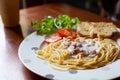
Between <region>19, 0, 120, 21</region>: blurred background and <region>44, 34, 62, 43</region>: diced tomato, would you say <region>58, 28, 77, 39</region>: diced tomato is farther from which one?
<region>19, 0, 120, 21</region>: blurred background

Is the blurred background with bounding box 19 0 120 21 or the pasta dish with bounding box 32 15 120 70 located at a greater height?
the pasta dish with bounding box 32 15 120 70

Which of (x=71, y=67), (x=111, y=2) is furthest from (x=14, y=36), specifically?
(x=111, y=2)

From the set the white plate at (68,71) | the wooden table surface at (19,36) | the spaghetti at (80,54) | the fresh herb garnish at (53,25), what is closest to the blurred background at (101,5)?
the wooden table surface at (19,36)

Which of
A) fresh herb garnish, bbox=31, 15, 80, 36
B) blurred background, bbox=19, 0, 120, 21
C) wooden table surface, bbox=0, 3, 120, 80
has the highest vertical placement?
fresh herb garnish, bbox=31, 15, 80, 36

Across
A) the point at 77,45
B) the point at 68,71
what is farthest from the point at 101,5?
the point at 68,71

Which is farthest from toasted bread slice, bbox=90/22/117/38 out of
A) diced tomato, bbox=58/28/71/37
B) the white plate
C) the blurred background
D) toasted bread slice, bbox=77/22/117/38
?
the blurred background

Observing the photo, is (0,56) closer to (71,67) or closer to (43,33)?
(43,33)

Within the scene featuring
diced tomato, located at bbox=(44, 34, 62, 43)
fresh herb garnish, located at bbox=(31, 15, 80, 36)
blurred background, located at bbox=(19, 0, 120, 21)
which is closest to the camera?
diced tomato, located at bbox=(44, 34, 62, 43)

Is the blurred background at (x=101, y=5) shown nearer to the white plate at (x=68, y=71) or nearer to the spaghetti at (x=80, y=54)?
the spaghetti at (x=80, y=54)
